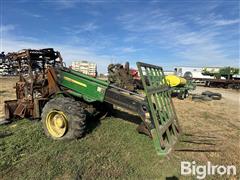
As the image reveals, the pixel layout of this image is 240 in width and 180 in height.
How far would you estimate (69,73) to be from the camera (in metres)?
6.70

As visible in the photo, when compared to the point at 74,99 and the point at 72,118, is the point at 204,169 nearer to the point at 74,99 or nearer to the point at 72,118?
the point at 72,118

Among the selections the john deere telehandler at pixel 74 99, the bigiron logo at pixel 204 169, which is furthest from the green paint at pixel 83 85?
the bigiron logo at pixel 204 169

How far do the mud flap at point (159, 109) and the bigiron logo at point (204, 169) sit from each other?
0.47m

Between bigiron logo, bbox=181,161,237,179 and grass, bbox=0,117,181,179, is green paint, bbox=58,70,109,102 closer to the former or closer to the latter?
grass, bbox=0,117,181,179

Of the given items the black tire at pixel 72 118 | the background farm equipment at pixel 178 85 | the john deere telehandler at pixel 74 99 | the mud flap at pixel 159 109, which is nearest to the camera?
the mud flap at pixel 159 109

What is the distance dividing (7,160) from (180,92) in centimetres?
1414

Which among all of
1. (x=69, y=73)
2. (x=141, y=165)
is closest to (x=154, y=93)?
(x=141, y=165)

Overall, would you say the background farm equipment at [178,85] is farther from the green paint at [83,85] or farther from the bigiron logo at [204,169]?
the bigiron logo at [204,169]

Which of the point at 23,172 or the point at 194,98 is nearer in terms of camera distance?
the point at 23,172

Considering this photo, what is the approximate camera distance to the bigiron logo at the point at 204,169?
4.70 m

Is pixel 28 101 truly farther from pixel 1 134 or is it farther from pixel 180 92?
pixel 180 92

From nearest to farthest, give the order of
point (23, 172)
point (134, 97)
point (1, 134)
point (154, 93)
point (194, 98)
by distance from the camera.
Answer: point (23, 172) → point (154, 93) → point (134, 97) → point (1, 134) → point (194, 98)

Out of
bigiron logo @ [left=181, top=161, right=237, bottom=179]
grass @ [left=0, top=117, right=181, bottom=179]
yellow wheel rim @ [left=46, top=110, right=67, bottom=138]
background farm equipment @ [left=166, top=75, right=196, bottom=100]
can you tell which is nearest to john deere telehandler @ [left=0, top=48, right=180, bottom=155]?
yellow wheel rim @ [left=46, top=110, right=67, bottom=138]

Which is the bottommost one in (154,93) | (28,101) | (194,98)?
(194,98)
